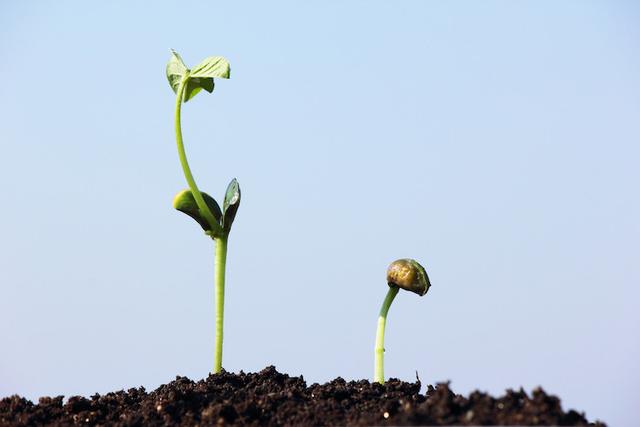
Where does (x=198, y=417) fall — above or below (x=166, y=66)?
below

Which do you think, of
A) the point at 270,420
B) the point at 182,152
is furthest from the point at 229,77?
the point at 270,420

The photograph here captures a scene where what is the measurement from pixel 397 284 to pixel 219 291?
40 cm

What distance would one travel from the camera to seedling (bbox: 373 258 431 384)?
1.76m

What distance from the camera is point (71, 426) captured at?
1.58 meters

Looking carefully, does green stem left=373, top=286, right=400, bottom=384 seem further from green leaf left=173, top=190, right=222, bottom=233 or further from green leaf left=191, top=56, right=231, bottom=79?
green leaf left=191, top=56, right=231, bottom=79

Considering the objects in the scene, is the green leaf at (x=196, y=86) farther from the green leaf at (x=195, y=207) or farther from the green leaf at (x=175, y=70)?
the green leaf at (x=195, y=207)

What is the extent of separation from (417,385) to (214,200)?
603mm

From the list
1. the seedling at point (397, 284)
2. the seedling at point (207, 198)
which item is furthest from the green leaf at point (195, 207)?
the seedling at point (397, 284)

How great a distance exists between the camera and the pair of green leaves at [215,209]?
1801 mm

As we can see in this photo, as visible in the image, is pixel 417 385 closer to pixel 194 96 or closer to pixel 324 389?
pixel 324 389

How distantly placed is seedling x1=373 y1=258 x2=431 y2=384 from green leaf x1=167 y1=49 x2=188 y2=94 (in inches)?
25.2

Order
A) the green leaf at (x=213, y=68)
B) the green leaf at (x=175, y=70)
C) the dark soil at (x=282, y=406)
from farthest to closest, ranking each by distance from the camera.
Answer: the green leaf at (x=175, y=70) → the green leaf at (x=213, y=68) → the dark soil at (x=282, y=406)

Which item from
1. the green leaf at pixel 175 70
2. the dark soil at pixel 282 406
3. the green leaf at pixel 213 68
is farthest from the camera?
the green leaf at pixel 175 70

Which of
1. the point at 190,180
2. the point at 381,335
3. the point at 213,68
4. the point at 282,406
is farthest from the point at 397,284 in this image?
the point at 213,68
